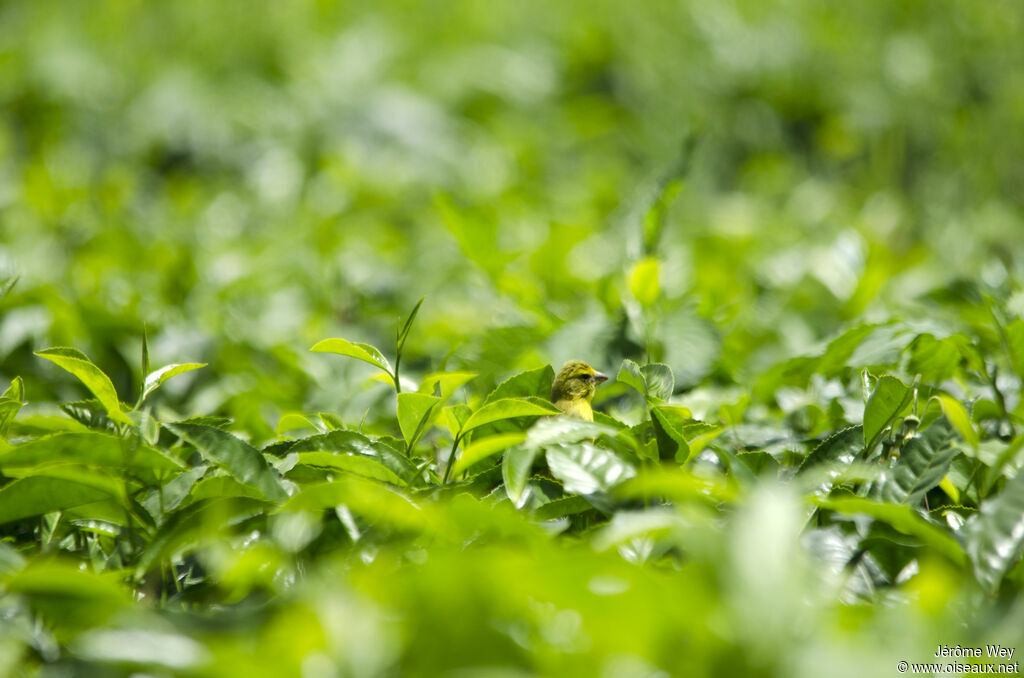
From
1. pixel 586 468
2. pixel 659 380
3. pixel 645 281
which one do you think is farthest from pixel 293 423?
pixel 645 281

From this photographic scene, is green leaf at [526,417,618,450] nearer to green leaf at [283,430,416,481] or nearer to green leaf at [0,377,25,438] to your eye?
green leaf at [283,430,416,481]

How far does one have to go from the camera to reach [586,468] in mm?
1396

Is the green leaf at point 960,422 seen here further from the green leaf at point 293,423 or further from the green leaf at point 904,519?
the green leaf at point 293,423

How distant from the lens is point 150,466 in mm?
1372

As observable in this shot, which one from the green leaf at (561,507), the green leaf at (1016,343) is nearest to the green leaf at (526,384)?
the green leaf at (561,507)

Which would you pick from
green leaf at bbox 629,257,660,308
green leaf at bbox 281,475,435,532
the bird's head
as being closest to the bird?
the bird's head

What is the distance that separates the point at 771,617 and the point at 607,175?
439 cm

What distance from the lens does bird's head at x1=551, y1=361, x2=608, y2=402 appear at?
6.73 feet

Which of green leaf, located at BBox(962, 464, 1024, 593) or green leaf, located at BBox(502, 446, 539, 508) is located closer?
green leaf, located at BBox(962, 464, 1024, 593)

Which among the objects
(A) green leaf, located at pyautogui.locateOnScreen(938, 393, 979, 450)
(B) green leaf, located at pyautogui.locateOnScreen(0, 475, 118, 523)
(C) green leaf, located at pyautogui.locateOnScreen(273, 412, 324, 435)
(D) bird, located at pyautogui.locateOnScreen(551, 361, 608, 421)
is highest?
(A) green leaf, located at pyautogui.locateOnScreen(938, 393, 979, 450)

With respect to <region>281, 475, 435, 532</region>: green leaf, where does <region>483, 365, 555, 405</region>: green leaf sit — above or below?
below

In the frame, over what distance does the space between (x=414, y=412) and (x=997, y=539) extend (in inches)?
35.4

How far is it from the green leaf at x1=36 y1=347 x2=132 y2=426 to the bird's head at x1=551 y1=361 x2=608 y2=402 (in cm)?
98

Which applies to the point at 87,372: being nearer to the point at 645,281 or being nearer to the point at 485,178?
the point at 645,281
